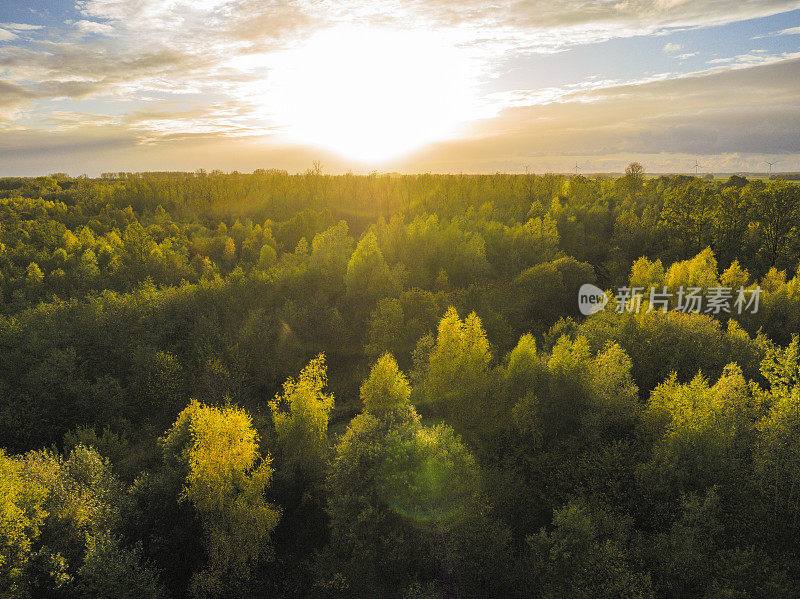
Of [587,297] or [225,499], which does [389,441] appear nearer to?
[225,499]

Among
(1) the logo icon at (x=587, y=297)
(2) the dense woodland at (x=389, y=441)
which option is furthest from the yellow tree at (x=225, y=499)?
(1) the logo icon at (x=587, y=297)

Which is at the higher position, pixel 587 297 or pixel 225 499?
pixel 587 297

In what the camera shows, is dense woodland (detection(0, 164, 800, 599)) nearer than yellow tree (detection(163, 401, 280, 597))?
Yes

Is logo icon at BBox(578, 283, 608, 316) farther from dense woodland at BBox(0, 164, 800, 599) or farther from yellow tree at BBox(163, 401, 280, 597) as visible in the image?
yellow tree at BBox(163, 401, 280, 597)

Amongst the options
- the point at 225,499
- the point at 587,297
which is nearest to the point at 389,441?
the point at 225,499

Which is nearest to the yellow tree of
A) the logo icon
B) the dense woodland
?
the dense woodland

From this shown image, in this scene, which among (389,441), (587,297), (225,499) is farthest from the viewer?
(587,297)

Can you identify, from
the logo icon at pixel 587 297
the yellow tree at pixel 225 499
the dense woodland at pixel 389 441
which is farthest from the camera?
the logo icon at pixel 587 297

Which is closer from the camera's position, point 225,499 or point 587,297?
point 225,499

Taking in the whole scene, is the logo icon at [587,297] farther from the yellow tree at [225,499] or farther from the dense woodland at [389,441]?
the yellow tree at [225,499]
